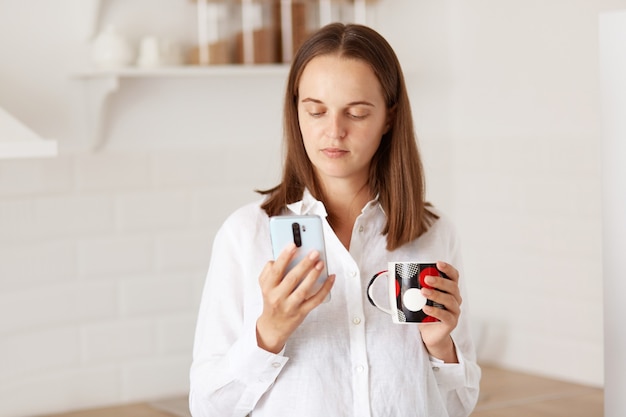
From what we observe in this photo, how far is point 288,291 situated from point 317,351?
13cm

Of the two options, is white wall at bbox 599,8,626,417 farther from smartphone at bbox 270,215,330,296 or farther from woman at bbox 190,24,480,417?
smartphone at bbox 270,215,330,296

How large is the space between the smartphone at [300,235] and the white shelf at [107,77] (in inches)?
42.7

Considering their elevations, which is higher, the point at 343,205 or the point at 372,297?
the point at 343,205

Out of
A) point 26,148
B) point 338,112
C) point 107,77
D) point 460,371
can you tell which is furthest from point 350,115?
point 107,77

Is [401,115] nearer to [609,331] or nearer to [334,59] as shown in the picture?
[334,59]

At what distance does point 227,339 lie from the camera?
1.26 metres

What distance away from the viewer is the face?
1247 millimetres

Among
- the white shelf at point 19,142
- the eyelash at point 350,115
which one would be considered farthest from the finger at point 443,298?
the white shelf at point 19,142

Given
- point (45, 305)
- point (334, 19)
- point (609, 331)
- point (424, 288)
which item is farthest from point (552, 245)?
point (424, 288)

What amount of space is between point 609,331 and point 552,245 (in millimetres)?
989

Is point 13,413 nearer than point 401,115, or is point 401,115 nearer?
point 401,115

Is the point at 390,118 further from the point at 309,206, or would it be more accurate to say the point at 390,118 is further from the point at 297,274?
the point at 297,274

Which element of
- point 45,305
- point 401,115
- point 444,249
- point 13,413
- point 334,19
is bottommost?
point 13,413

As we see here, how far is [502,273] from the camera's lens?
264 centimetres
